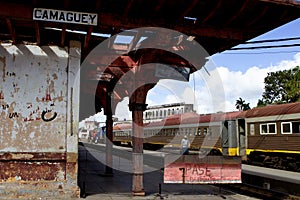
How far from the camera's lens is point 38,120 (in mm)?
8672

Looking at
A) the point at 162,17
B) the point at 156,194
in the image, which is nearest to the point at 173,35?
the point at 162,17

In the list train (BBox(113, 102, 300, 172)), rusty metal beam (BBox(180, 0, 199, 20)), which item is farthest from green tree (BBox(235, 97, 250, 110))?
rusty metal beam (BBox(180, 0, 199, 20))

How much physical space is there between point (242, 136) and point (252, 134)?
1.66 metres

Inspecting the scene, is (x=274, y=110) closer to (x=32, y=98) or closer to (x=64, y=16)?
(x=32, y=98)

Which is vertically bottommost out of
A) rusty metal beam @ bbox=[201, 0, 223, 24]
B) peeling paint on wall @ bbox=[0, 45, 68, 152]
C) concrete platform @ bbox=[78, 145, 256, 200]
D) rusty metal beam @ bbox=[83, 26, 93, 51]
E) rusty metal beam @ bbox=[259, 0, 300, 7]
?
concrete platform @ bbox=[78, 145, 256, 200]

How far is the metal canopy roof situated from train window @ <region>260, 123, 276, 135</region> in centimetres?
1168

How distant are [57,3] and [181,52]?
3562 mm

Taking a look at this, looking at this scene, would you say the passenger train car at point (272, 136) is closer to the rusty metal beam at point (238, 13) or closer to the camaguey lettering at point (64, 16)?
the rusty metal beam at point (238, 13)

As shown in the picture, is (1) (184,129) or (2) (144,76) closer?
(2) (144,76)

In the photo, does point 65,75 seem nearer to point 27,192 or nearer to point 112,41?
point 112,41

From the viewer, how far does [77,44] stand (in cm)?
896

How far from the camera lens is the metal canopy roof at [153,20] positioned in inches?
292

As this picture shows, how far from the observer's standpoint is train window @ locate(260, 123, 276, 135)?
20003 millimetres

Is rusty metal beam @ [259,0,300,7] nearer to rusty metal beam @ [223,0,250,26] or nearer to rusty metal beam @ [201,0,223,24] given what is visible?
rusty metal beam @ [223,0,250,26]
